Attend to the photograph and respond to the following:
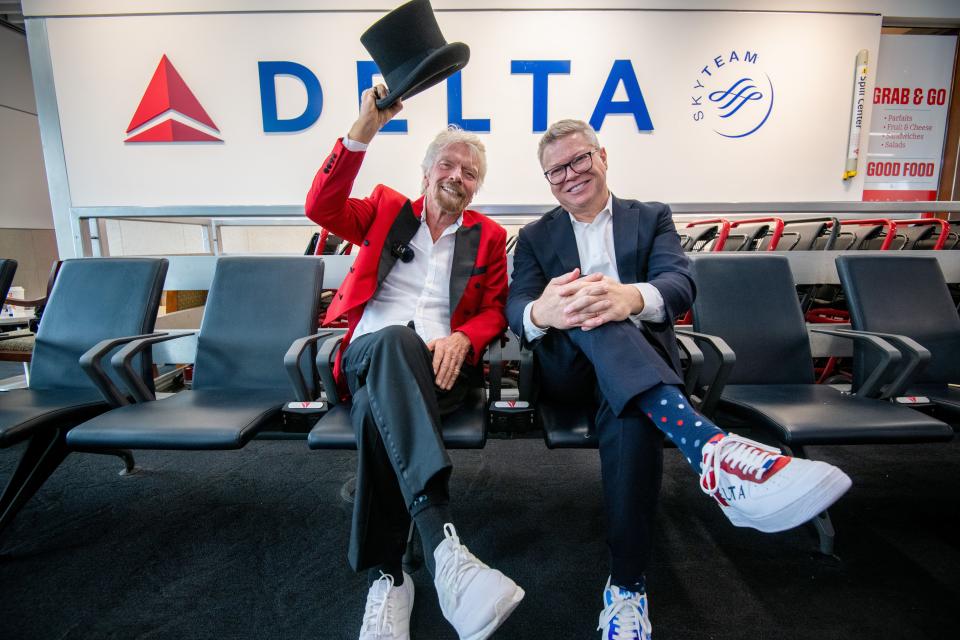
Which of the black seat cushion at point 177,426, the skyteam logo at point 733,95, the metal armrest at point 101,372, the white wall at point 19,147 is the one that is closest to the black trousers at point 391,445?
the black seat cushion at point 177,426

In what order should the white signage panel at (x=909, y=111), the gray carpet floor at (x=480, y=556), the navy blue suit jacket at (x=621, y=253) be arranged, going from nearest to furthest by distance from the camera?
the gray carpet floor at (x=480, y=556), the navy blue suit jacket at (x=621, y=253), the white signage panel at (x=909, y=111)

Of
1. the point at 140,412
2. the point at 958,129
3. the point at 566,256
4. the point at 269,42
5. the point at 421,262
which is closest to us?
the point at 140,412

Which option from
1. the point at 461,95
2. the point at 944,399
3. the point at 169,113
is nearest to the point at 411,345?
the point at 944,399

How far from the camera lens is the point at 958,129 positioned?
3.93m

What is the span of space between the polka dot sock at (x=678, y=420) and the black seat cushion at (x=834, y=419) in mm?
411

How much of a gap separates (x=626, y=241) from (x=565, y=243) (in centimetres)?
21

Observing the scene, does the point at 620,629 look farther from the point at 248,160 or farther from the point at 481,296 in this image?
the point at 248,160

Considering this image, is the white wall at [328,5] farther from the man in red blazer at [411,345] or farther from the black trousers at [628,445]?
the black trousers at [628,445]

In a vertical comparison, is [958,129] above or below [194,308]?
above

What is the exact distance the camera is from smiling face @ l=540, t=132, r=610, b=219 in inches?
54.7

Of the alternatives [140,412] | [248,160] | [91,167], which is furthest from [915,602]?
[91,167]

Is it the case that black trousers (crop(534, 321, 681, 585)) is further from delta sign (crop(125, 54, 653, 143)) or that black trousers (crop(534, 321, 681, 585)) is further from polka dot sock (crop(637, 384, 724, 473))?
delta sign (crop(125, 54, 653, 143))

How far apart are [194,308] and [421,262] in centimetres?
274

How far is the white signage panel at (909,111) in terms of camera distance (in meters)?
3.58
